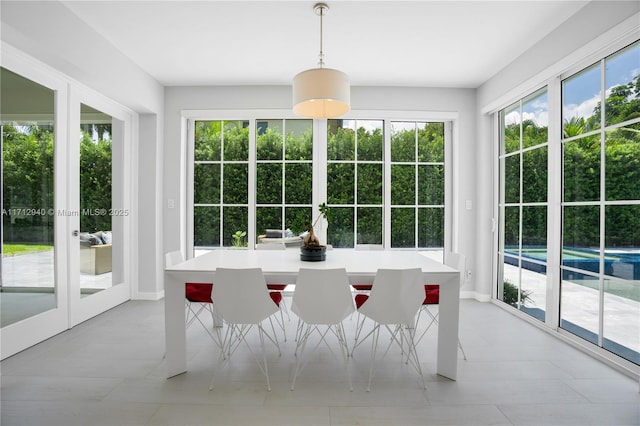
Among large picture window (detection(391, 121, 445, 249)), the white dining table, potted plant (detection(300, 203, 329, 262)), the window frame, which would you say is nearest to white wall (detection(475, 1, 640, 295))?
the window frame

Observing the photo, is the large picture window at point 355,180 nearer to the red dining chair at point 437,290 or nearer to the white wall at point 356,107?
the white wall at point 356,107

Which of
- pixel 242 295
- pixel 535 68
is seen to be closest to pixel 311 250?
pixel 242 295

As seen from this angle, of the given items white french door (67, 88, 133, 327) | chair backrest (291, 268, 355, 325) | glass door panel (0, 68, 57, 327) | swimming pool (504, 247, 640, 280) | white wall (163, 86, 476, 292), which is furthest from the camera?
white wall (163, 86, 476, 292)

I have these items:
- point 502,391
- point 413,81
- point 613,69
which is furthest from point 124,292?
point 613,69

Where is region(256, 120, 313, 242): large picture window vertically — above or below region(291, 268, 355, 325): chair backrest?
above

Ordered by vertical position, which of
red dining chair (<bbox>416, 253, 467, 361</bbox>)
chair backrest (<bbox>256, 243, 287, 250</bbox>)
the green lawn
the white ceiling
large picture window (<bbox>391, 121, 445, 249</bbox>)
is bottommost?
red dining chair (<bbox>416, 253, 467, 361</bbox>)

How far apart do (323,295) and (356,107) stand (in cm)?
308

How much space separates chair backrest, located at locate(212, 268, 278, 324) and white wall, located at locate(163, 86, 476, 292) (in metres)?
2.69

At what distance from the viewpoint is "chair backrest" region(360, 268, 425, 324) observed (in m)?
2.23

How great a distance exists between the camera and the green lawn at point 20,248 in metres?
2.77

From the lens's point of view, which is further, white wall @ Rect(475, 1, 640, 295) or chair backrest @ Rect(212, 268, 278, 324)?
white wall @ Rect(475, 1, 640, 295)

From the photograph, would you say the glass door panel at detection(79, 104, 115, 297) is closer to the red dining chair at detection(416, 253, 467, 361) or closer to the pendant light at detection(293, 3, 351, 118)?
the pendant light at detection(293, 3, 351, 118)

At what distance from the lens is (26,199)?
2.95 meters

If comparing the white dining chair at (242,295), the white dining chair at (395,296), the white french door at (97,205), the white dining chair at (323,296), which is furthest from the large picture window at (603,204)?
the white french door at (97,205)
